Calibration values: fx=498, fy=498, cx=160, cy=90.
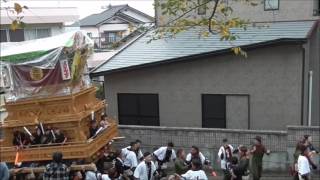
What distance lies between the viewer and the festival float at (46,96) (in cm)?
1295

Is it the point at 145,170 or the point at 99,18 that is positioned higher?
the point at 99,18

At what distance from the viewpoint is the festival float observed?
1295 centimetres

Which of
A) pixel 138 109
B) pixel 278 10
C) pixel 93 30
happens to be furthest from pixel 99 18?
pixel 278 10

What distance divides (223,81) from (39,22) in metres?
20.3

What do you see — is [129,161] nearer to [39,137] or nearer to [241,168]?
[39,137]

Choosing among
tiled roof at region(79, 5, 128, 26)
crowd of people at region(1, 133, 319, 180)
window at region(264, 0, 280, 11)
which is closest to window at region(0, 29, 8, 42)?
tiled roof at region(79, 5, 128, 26)

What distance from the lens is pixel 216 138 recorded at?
15.8 metres

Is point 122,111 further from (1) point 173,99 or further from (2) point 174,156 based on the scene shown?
(2) point 174,156

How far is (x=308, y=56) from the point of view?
17297 millimetres

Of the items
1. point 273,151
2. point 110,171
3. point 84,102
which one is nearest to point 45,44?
point 84,102

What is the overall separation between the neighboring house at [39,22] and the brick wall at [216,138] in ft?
61.9

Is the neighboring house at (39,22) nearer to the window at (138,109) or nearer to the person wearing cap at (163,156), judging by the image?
the window at (138,109)

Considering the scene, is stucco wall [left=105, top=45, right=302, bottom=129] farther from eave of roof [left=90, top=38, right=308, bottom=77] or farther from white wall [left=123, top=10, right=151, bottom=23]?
white wall [left=123, top=10, right=151, bottom=23]

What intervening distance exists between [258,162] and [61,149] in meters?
5.28
